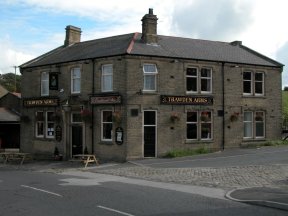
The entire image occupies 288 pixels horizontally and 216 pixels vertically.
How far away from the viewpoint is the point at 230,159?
2531cm

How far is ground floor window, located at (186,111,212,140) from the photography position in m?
29.0

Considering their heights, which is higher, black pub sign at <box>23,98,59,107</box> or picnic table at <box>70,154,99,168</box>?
black pub sign at <box>23,98,59,107</box>

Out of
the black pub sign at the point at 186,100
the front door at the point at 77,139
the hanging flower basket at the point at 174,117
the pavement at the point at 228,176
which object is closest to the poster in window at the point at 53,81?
the front door at the point at 77,139

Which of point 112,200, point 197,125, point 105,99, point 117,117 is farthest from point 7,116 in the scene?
point 112,200

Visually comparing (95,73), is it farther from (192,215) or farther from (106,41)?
(192,215)

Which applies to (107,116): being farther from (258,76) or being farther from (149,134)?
(258,76)

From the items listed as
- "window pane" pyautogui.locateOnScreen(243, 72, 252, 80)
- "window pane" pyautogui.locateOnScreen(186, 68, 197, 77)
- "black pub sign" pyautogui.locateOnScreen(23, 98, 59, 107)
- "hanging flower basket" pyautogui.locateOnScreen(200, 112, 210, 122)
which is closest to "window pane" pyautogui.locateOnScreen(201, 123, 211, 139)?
"hanging flower basket" pyautogui.locateOnScreen(200, 112, 210, 122)

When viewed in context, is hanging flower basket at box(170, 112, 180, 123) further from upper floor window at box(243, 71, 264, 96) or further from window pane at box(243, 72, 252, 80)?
window pane at box(243, 72, 252, 80)

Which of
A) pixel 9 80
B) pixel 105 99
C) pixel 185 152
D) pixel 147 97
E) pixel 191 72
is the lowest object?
pixel 185 152

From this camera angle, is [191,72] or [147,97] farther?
[191,72]

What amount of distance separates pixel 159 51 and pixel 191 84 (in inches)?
114

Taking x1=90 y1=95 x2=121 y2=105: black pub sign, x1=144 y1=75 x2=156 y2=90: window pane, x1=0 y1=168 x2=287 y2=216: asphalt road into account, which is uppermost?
x1=144 y1=75 x2=156 y2=90: window pane

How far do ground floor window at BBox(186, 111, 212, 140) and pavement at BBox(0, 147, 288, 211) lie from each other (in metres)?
3.56

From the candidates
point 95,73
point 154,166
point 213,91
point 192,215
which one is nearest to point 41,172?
point 154,166
